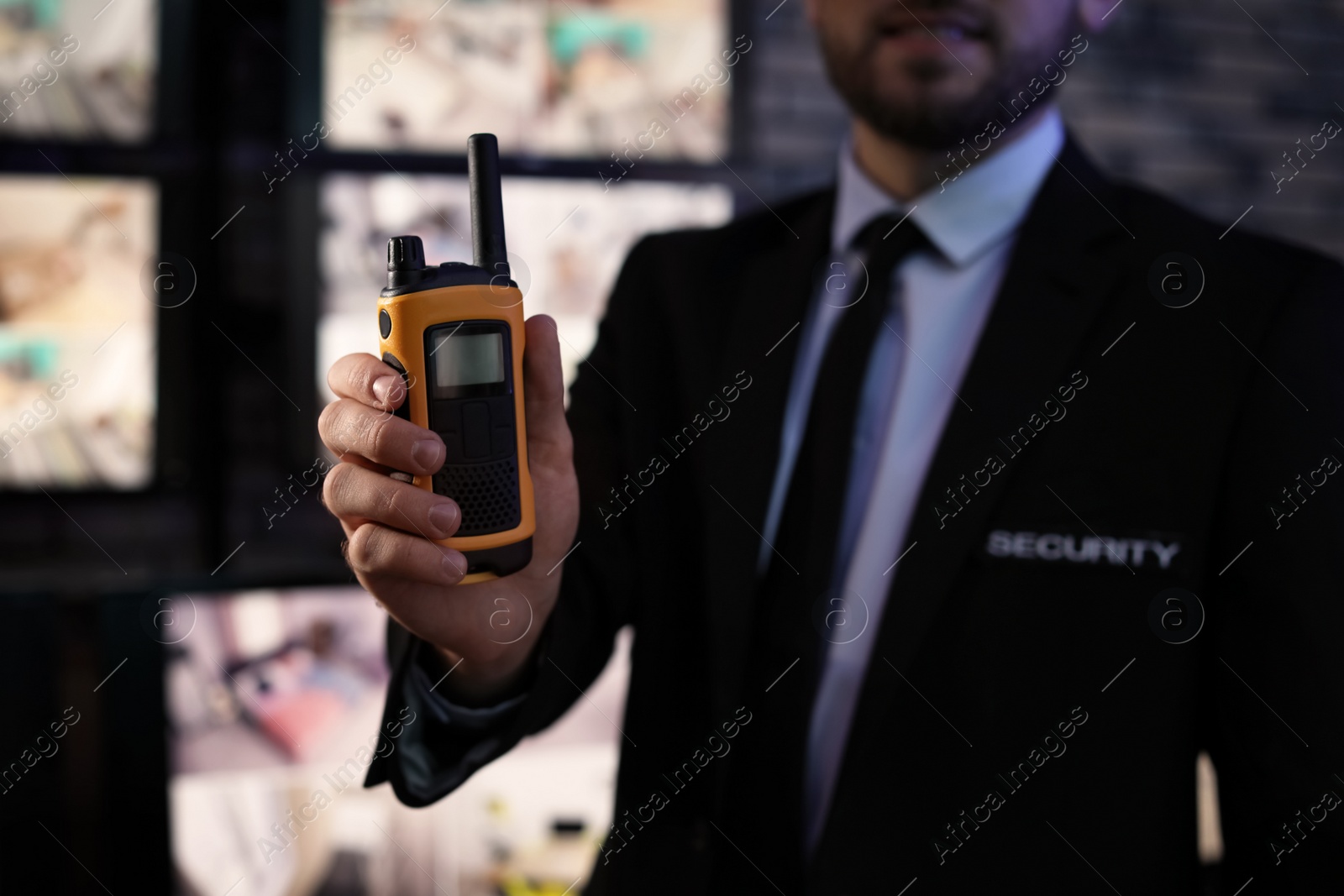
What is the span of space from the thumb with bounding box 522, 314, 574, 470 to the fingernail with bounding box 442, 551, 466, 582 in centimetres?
14

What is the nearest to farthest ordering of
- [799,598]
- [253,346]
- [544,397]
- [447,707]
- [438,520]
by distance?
[438,520] → [544,397] → [447,707] → [799,598] → [253,346]

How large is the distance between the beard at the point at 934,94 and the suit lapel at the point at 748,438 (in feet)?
0.61

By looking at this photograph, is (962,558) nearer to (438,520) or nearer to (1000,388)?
(1000,388)

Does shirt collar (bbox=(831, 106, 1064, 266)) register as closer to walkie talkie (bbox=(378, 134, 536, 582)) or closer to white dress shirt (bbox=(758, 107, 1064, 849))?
white dress shirt (bbox=(758, 107, 1064, 849))

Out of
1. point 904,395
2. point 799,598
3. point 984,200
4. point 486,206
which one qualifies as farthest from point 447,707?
point 984,200

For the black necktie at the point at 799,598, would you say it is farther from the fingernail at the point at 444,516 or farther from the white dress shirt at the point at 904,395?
the fingernail at the point at 444,516

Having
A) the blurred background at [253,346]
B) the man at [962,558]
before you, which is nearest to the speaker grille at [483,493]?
the man at [962,558]

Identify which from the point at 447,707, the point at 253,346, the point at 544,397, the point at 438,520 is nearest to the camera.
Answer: the point at 438,520

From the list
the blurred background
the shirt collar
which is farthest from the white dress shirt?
the blurred background

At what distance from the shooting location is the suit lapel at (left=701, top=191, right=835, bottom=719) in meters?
1.16

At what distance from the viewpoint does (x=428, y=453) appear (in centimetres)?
74

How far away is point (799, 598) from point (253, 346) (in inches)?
54.7

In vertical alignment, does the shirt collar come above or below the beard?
below

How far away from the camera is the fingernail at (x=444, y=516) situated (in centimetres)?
74
